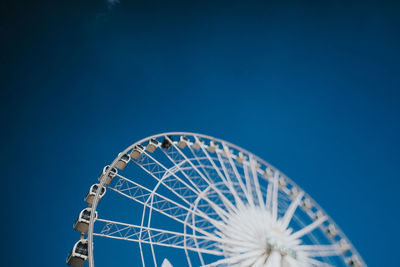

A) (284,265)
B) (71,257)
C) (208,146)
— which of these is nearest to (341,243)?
(284,265)

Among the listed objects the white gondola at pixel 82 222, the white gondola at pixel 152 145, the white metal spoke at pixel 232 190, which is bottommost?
the white gondola at pixel 82 222

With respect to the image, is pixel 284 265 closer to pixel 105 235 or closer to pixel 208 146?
pixel 105 235

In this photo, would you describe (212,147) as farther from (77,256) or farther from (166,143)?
(77,256)

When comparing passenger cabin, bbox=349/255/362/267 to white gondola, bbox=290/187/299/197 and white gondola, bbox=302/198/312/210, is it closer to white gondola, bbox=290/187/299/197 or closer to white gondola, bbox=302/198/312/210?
white gondola, bbox=302/198/312/210

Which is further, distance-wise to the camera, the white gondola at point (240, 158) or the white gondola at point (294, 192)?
the white gondola at point (240, 158)

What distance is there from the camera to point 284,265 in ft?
41.0

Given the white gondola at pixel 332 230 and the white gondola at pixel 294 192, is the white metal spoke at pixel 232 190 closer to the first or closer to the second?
the white gondola at pixel 294 192

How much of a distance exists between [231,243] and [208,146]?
877 cm

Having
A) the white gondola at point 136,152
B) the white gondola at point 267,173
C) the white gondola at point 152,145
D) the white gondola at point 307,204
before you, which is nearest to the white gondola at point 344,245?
the white gondola at point 307,204

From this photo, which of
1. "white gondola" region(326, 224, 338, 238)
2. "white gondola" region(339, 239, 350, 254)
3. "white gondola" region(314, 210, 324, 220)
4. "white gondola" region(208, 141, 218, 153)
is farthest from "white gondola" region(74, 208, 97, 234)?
"white gondola" region(339, 239, 350, 254)

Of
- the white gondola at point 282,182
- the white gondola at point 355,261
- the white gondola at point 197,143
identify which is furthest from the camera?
the white gondola at point 282,182

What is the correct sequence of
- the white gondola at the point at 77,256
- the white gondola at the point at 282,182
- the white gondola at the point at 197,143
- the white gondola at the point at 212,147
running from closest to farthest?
the white gondola at the point at 77,256 → the white gondola at the point at 197,143 → the white gondola at the point at 212,147 → the white gondola at the point at 282,182

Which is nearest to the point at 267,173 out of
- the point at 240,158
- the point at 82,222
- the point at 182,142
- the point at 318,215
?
the point at 240,158

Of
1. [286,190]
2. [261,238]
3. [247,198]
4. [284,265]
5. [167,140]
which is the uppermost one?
[167,140]
